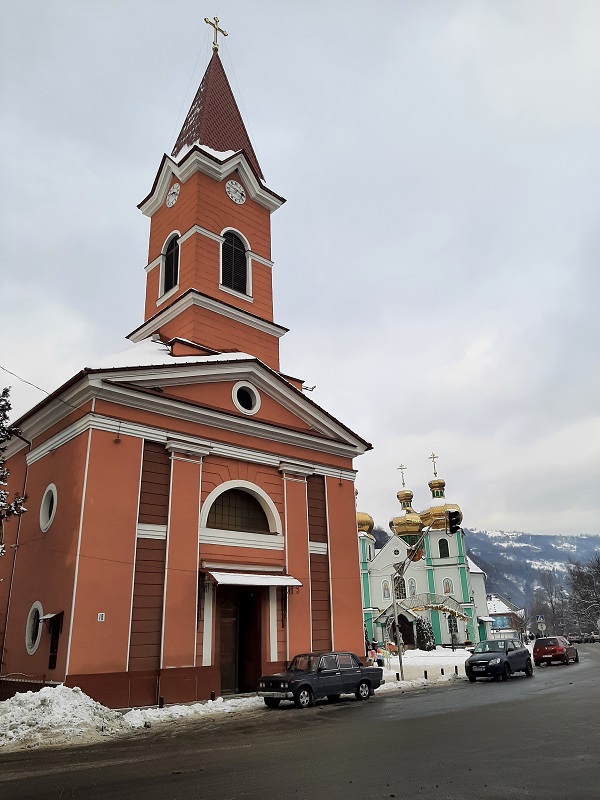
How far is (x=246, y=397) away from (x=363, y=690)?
9439mm

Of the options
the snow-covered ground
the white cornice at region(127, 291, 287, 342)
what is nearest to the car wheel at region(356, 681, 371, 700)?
the snow-covered ground

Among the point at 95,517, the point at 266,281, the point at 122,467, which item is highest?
the point at 266,281

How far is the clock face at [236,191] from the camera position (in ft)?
84.5

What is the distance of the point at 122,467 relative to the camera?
1642cm

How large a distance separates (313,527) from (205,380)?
6213mm

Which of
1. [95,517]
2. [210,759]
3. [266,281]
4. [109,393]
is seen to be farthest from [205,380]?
[210,759]

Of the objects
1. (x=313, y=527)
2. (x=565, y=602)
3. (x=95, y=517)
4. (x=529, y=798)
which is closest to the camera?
(x=529, y=798)

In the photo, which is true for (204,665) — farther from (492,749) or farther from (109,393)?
(492,749)

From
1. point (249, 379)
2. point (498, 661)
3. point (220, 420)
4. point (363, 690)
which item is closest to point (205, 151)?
point (249, 379)

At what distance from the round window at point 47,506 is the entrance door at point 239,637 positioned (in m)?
5.13

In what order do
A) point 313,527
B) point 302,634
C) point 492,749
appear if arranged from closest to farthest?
1. point 492,749
2. point 302,634
3. point 313,527

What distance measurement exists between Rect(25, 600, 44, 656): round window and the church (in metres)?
0.05

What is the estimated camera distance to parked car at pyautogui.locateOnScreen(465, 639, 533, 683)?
2177 cm

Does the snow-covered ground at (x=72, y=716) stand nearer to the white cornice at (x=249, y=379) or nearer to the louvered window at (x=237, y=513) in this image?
the louvered window at (x=237, y=513)
